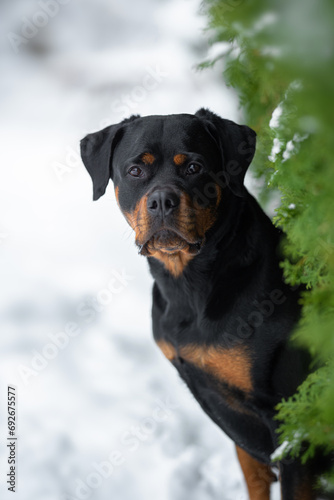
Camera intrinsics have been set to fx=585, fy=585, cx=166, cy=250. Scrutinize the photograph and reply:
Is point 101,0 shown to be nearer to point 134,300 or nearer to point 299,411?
point 134,300

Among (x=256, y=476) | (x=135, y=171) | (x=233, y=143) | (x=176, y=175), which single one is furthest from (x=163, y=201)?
(x=256, y=476)

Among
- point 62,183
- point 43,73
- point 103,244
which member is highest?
point 43,73

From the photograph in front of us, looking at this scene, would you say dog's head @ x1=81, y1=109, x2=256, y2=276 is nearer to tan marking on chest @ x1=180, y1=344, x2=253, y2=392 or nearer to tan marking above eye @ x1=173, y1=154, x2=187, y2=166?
tan marking above eye @ x1=173, y1=154, x2=187, y2=166

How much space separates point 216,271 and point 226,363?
356 mm

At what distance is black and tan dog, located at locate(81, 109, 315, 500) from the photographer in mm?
2178

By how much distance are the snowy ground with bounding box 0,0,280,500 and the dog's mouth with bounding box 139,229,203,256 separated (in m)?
1.13

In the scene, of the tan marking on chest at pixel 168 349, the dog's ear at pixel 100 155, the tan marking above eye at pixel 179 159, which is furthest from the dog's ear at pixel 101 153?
the tan marking on chest at pixel 168 349

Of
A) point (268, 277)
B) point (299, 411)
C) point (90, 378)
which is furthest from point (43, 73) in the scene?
point (299, 411)

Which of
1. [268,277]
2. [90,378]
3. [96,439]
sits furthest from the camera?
[90,378]

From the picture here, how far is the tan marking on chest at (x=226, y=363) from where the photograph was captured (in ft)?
7.16

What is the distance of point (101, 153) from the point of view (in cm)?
257

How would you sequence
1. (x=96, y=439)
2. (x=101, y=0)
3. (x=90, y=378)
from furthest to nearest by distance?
(x=101, y=0) → (x=90, y=378) → (x=96, y=439)

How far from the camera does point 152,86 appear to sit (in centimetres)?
449

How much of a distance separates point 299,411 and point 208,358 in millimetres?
866
